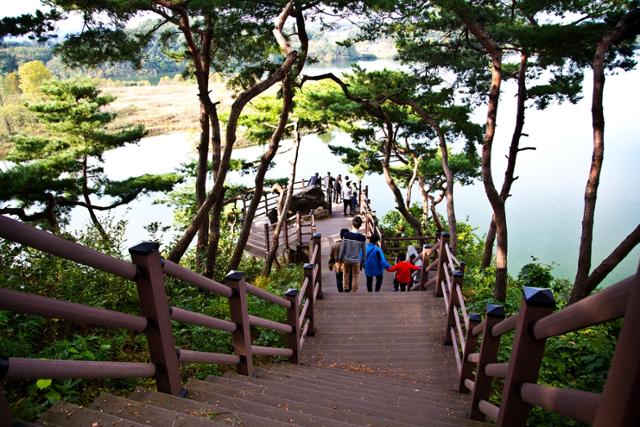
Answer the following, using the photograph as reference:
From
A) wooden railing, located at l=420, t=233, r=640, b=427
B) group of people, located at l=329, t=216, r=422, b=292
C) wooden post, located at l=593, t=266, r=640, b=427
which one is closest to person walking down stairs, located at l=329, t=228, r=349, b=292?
group of people, located at l=329, t=216, r=422, b=292

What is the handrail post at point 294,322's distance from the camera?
4.54m

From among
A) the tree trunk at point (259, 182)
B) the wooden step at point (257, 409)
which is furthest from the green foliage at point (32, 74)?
the wooden step at point (257, 409)

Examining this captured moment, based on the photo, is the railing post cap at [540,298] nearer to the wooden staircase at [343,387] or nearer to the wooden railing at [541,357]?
the wooden railing at [541,357]

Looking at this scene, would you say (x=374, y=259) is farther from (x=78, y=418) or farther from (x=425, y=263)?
(x=78, y=418)

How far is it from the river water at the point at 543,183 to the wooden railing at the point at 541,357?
45.4 feet

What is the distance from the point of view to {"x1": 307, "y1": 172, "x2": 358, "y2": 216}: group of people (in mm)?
18641

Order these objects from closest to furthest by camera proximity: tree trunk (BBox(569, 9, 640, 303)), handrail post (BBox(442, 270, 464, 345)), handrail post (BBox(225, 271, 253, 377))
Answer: handrail post (BBox(225, 271, 253, 377)) → handrail post (BBox(442, 270, 464, 345)) → tree trunk (BBox(569, 9, 640, 303))

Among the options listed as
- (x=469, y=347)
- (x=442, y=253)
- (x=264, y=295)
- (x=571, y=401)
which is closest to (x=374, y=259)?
(x=442, y=253)

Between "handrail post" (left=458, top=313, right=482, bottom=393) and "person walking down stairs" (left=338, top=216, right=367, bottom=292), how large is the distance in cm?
347

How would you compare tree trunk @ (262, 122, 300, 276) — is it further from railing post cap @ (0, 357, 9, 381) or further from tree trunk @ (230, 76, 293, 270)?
railing post cap @ (0, 357, 9, 381)

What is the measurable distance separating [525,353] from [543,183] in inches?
1241

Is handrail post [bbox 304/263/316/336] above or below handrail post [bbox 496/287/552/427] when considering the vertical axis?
below

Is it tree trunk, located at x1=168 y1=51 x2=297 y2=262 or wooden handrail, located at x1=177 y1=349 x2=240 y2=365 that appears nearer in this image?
wooden handrail, located at x1=177 y1=349 x2=240 y2=365

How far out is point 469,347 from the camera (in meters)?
3.73
